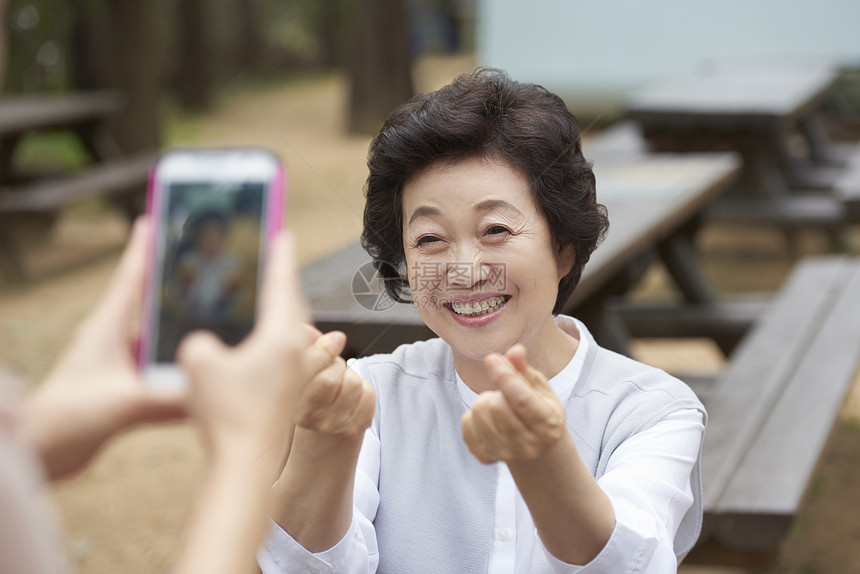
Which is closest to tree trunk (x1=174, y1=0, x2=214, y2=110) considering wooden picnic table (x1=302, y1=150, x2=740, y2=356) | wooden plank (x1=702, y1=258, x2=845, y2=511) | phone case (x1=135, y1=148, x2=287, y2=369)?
wooden picnic table (x1=302, y1=150, x2=740, y2=356)

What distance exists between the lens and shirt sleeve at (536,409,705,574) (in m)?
1.01

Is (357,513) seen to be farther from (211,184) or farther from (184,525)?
(184,525)

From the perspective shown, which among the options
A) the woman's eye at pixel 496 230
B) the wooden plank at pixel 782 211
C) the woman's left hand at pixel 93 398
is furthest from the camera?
the wooden plank at pixel 782 211

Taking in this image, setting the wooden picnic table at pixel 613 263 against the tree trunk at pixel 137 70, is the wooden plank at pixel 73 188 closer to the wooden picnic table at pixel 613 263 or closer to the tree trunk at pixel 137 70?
the tree trunk at pixel 137 70

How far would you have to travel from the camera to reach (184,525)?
9.93 feet

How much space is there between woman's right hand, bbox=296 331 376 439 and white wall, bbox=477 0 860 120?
49cm

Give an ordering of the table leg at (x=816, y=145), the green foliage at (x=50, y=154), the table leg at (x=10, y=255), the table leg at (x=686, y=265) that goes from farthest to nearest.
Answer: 1. the green foliage at (x=50, y=154)
2. the table leg at (x=816, y=145)
3. the table leg at (x=10, y=255)
4. the table leg at (x=686, y=265)

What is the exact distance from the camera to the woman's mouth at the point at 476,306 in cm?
110

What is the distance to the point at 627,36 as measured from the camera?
1.46 meters

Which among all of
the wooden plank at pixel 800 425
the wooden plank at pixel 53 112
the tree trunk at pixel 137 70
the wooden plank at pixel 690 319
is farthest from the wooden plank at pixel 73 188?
the wooden plank at pixel 800 425

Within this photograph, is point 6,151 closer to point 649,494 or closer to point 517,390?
point 649,494

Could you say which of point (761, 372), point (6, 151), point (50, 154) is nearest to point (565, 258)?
point (761, 372)

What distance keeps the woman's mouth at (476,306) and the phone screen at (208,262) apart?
50 centimetres

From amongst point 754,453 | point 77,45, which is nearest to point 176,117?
point 77,45
